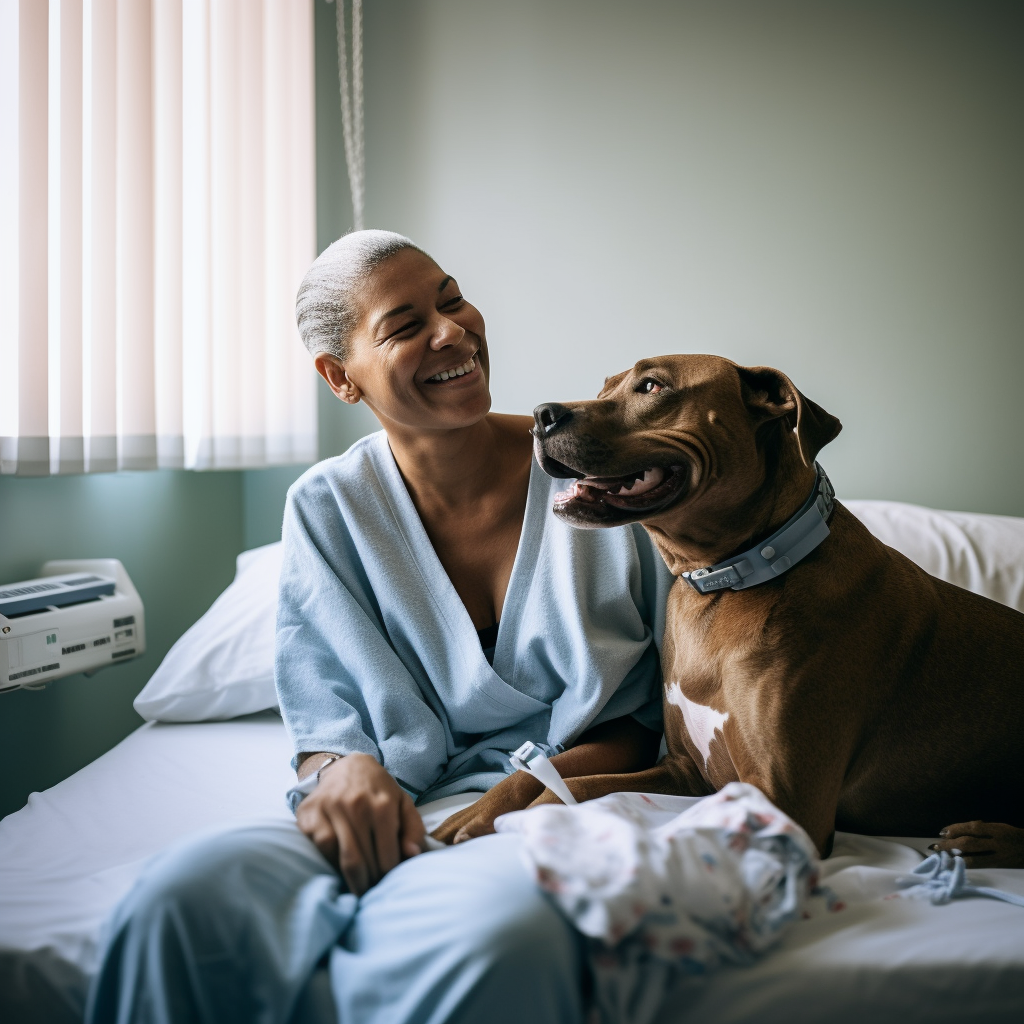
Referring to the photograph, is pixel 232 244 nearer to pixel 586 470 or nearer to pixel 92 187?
pixel 92 187

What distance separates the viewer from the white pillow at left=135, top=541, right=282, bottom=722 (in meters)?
1.81

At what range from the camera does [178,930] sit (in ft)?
2.84

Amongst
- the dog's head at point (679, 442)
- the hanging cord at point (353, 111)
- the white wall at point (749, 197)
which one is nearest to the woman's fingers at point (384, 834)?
the dog's head at point (679, 442)

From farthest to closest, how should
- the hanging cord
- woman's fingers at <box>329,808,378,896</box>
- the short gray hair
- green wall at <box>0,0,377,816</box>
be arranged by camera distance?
the hanging cord < green wall at <box>0,0,377,816</box> < the short gray hair < woman's fingers at <box>329,808,378,896</box>

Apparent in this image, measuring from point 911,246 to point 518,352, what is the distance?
104cm

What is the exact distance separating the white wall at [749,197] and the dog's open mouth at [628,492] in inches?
45.6

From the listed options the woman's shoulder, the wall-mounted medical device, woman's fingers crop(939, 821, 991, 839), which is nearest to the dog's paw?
woman's fingers crop(939, 821, 991, 839)

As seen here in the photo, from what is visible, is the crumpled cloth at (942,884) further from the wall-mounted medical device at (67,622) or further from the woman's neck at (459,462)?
the wall-mounted medical device at (67,622)

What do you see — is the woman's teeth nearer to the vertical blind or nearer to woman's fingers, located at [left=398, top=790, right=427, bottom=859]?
woman's fingers, located at [left=398, top=790, right=427, bottom=859]

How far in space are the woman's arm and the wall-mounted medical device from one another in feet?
3.03

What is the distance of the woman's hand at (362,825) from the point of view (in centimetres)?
104

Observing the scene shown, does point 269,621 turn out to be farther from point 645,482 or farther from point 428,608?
point 645,482

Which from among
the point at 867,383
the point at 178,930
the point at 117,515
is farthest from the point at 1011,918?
the point at 117,515

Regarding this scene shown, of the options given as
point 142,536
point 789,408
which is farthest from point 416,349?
point 142,536
